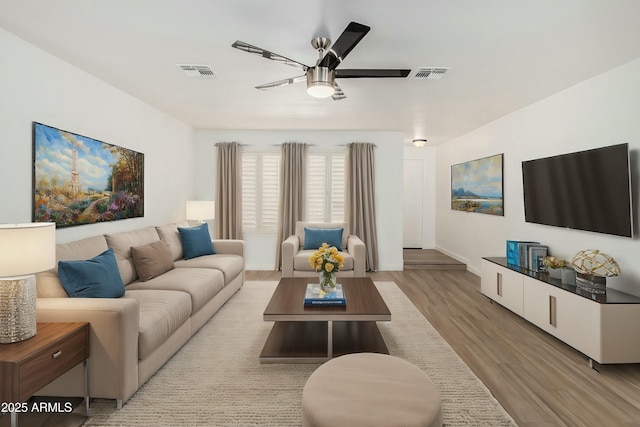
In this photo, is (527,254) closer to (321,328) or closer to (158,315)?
(321,328)

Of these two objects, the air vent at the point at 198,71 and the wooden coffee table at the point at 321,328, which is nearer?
the wooden coffee table at the point at 321,328

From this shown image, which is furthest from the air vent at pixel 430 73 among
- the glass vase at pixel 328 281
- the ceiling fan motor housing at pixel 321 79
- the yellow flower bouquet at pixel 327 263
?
the glass vase at pixel 328 281

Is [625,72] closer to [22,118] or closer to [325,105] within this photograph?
[325,105]

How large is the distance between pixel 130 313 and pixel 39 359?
0.48 m

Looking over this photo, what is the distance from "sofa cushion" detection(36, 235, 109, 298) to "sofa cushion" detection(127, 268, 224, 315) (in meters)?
0.48

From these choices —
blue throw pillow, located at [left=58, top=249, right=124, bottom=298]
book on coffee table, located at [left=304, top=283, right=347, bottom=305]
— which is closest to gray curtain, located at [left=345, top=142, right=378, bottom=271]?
book on coffee table, located at [left=304, top=283, right=347, bottom=305]

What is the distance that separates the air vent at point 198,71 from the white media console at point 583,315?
153 inches

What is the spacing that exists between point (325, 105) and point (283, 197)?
212 centimetres

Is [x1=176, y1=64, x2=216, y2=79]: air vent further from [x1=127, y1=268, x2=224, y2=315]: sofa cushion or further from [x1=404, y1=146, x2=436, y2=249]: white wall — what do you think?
[x1=404, y1=146, x2=436, y2=249]: white wall

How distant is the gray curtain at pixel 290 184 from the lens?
609 cm

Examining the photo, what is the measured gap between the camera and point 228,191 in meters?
6.09

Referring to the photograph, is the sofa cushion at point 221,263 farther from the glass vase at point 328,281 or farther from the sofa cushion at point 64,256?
the glass vase at point 328,281

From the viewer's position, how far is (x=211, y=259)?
13.9 feet

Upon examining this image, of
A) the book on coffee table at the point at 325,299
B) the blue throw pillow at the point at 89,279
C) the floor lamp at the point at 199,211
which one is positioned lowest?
the book on coffee table at the point at 325,299
